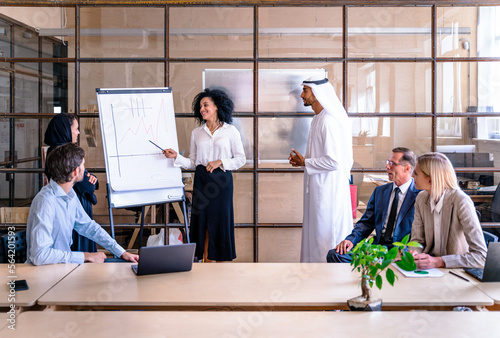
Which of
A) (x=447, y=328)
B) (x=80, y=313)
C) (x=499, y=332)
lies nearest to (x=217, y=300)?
(x=80, y=313)

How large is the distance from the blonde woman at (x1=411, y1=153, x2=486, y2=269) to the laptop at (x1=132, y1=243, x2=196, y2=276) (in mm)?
1177

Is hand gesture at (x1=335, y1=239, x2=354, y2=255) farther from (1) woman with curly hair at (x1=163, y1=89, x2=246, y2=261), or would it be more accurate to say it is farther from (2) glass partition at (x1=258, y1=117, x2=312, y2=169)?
(2) glass partition at (x1=258, y1=117, x2=312, y2=169)

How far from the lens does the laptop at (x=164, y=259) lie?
7.88 ft

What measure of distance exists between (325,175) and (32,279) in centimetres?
250

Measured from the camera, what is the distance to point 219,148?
441 centimetres

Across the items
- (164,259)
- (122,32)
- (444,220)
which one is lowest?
(164,259)

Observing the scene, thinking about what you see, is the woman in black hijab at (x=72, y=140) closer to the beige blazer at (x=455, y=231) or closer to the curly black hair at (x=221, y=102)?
the curly black hair at (x=221, y=102)

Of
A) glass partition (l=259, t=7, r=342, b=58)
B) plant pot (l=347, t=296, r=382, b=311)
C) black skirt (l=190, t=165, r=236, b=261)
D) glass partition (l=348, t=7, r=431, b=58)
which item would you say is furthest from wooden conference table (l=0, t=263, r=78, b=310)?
glass partition (l=348, t=7, r=431, b=58)

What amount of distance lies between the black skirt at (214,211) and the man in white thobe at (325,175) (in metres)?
0.66

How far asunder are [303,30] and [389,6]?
842 mm

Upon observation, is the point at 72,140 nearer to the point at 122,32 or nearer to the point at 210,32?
the point at 122,32

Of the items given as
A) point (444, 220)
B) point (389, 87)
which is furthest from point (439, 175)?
point (389, 87)

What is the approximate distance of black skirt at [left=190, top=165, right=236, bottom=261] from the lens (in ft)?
14.4

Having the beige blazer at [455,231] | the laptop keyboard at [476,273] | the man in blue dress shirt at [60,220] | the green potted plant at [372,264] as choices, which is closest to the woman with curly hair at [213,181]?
the man in blue dress shirt at [60,220]
